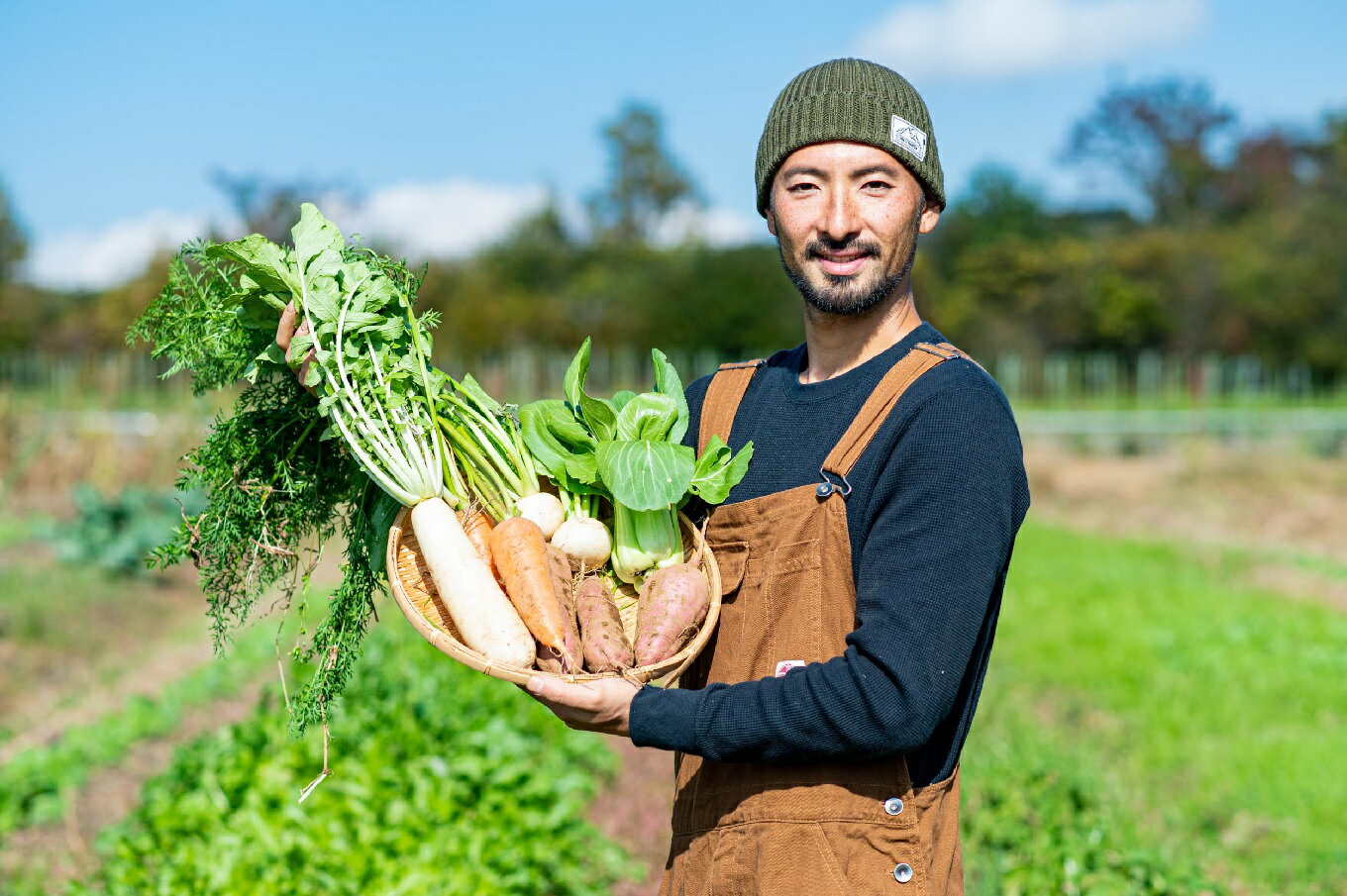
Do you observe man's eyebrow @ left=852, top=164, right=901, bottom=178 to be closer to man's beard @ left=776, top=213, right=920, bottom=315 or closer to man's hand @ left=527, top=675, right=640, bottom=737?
man's beard @ left=776, top=213, right=920, bottom=315

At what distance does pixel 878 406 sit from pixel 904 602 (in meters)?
0.36

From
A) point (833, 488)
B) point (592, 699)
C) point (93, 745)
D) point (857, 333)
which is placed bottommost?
point (93, 745)

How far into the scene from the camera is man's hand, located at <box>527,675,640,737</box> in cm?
194

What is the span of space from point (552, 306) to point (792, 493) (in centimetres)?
3200

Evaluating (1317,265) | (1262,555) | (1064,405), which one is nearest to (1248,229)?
(1317,265)

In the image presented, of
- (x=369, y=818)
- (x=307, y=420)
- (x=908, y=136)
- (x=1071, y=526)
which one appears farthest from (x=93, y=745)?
(x=1071, y=526)

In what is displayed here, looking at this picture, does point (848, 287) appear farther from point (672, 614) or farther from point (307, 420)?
point (307, 420)

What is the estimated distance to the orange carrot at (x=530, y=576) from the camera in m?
2.19

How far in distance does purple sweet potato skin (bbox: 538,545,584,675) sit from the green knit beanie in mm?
849

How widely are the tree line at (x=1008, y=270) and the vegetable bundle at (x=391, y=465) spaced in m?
25.8

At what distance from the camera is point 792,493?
2061 mm

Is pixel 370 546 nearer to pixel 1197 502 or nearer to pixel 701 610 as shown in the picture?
pixel 701 610

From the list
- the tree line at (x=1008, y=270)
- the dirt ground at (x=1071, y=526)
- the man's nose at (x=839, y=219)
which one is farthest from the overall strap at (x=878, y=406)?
the tree line at (x=1008, y=270)

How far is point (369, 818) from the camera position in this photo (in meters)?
4.01
